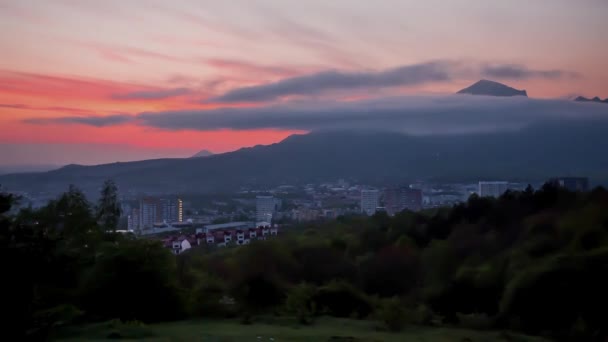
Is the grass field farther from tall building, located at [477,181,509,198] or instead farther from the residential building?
tall building, located at [477,181,509,198]

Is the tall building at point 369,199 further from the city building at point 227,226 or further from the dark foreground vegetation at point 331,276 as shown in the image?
the dark foreground vegetation at point 331,276

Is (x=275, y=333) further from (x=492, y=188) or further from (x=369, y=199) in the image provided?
(x=369, y=199)

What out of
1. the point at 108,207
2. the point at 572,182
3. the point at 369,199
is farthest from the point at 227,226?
the point at 572,182

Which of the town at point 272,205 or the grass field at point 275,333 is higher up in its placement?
the town at point 272,205

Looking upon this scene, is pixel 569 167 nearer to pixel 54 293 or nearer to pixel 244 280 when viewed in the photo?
pixel 244 280

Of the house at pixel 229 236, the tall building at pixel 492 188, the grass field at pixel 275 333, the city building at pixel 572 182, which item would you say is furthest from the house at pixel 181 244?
the city building at pixel 572 182

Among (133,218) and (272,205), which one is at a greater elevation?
(272,205)

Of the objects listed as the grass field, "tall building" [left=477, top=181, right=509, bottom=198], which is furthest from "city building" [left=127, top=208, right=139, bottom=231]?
the grass field
